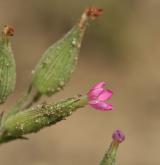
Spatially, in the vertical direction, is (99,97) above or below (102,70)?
below

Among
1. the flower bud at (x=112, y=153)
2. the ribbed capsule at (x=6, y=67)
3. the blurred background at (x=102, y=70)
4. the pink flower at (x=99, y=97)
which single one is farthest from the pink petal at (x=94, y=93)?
the blurred background at (x=102, y=70)

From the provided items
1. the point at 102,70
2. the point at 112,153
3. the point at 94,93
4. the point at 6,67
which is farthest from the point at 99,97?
the point at 102,70

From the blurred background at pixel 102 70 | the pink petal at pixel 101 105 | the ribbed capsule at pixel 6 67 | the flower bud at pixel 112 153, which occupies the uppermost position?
the blurred background at pixel 102 70

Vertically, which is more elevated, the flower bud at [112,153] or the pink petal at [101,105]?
the pink petal at [101,105]

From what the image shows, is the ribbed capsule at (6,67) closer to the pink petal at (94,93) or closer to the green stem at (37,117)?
the green stem at (37,117)

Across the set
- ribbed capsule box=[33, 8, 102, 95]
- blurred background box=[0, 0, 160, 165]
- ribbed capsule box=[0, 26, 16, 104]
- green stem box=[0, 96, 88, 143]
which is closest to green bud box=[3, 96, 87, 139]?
green stem box=[0, 96, 88, 143]

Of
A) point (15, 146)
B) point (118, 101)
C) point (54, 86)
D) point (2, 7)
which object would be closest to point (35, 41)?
point (2, 7)

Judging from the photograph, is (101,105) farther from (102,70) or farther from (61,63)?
(102,70)
